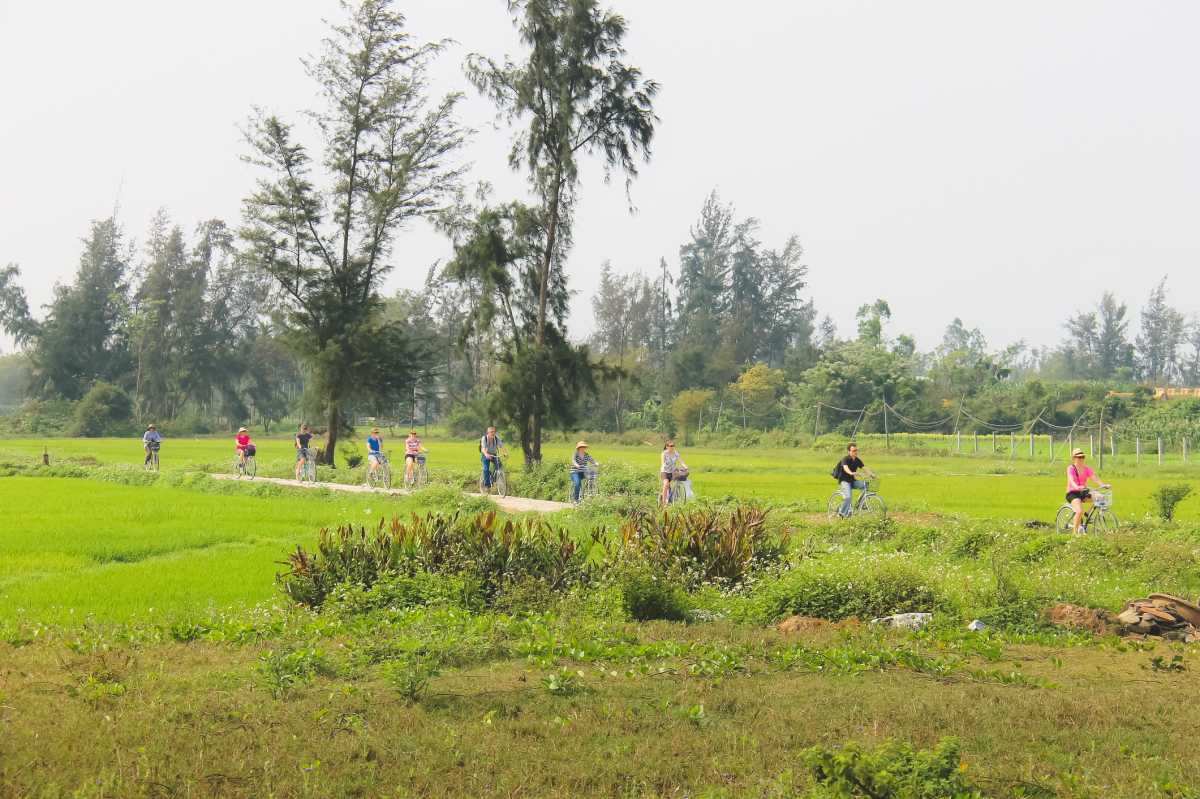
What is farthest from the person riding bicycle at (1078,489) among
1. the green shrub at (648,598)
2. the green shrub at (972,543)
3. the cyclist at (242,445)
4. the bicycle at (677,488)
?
the cyclist at (242,445)

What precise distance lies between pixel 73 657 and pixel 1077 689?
7.24 meters

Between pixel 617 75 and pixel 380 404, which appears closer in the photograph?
pixel 617 75

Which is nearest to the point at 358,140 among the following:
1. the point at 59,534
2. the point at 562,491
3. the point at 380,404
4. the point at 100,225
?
the point at 380,404

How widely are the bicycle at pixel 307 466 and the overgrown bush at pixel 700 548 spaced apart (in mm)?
19448

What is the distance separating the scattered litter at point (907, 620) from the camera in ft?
29.9

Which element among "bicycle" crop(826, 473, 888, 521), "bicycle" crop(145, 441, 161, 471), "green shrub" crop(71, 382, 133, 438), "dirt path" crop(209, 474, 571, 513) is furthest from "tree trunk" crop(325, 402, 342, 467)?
"green shrub" crop(71, 382, 133, 438)

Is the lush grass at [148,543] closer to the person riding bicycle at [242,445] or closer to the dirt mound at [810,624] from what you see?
the person riding bicycle at [242,445]

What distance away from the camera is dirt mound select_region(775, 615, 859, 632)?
899cm

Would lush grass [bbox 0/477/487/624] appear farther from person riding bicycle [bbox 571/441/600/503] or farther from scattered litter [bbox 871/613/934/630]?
scattered litter [bbox 871/613/934/630]

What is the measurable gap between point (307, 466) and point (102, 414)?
48734mm

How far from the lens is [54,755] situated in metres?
5.17

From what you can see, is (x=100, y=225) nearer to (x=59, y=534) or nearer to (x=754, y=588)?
(x=59, y=534)

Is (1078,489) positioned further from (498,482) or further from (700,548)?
(498,482)

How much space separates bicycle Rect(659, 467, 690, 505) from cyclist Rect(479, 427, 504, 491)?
539 centimetres
